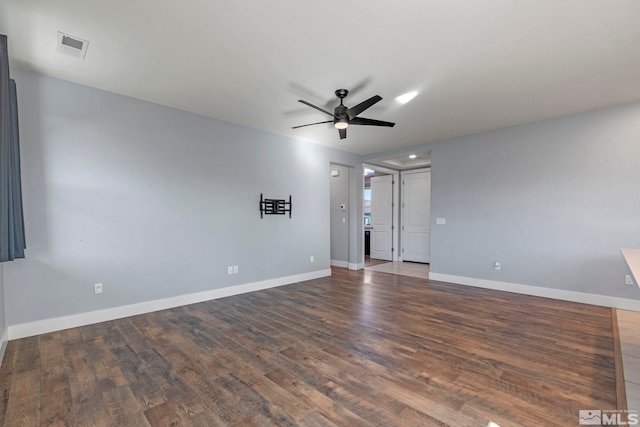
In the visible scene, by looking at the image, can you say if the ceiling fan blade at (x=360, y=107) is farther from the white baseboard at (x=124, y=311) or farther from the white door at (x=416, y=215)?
the white door at (x=416, y=215)

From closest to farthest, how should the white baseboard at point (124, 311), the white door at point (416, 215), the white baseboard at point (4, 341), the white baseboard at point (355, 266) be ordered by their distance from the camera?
1. the white baseboard at point (4, 341)
2. the white baseboard at point (124, 311)
3. the white baseboard at point (355, 266)
4. the white door at point (416, 215)

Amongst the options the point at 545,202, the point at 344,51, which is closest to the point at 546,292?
the point at 545,202

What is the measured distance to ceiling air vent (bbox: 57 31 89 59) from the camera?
7.79 feet

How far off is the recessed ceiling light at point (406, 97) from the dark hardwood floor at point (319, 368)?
2.67 metres

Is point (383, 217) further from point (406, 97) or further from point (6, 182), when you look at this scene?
point (6, 182)

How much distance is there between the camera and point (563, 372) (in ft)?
7.23

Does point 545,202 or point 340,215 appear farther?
point 340,215

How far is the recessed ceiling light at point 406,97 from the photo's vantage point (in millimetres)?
3357

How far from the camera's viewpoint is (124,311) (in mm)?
3457

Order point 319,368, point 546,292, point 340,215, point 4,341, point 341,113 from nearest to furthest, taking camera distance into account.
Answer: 1. point 319,368
2. point 4,341
3. point 341,113
4. point 546,292
5. point 340,215

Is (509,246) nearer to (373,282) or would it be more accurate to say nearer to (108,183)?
(373,282)

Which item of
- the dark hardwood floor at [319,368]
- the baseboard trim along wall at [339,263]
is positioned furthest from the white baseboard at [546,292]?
the baseboard trim along wall at [339,263]

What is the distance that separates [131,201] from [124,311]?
1.35 metres

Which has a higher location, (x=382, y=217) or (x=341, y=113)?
(x=341, y=113)
